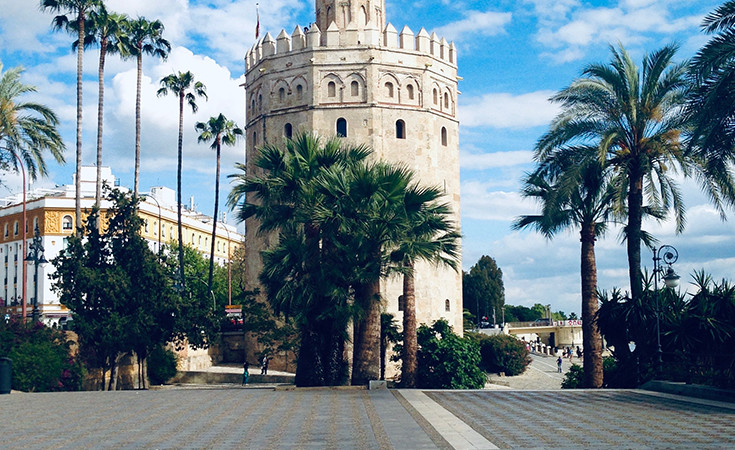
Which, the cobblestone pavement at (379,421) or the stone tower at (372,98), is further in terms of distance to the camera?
the stone tower at (372,98)

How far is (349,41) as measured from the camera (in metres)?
42.3

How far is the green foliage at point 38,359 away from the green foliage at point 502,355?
100 feet

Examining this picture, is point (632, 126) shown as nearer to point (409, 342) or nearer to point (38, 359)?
point (409, 342)

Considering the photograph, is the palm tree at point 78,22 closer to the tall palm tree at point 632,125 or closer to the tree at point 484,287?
the tall palm tree at point 632,125

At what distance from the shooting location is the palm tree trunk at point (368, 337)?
22641 millimetres

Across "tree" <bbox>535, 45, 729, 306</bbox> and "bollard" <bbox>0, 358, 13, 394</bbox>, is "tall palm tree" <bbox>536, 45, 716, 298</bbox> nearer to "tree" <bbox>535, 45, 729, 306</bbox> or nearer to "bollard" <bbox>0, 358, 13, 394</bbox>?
"tree" <bbox>535, 45, 729, 306</bbox>

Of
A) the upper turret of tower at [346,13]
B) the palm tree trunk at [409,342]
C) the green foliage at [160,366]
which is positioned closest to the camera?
the palm tree trunk at [409,342]

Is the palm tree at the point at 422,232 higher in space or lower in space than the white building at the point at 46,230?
lower

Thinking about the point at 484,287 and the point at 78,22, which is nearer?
the point at 78,22

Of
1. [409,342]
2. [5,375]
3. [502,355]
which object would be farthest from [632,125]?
[502,355]

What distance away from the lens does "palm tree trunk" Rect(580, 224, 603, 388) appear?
23438 mm

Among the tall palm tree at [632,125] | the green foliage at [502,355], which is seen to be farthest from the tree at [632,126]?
the green foliage at [502,355]

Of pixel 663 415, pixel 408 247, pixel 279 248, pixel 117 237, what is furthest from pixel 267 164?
pixel 663 415

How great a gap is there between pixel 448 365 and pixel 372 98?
1919cm
